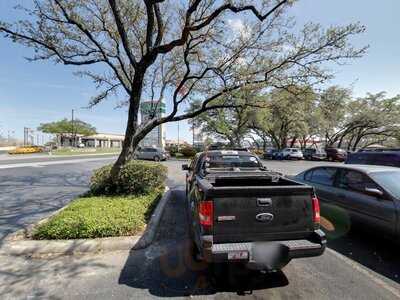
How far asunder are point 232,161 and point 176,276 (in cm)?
331

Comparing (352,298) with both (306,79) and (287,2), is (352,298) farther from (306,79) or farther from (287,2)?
(287,2)

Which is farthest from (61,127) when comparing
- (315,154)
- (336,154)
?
(336,154)

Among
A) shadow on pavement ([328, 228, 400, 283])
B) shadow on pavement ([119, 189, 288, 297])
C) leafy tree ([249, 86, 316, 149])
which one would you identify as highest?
→ leafy tree ([249, 86, 316, 149])

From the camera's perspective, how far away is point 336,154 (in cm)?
3020

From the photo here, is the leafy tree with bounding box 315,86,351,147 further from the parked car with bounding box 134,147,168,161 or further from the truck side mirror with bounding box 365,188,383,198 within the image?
the truck side mirror with bounding box 365,188,383,198

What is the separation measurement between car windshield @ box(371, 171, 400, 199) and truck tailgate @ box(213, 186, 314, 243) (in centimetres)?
212

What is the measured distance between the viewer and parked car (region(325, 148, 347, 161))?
2975 centimetres

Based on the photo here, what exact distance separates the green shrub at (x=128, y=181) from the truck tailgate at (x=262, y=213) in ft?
16.7

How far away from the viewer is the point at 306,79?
8.48 m

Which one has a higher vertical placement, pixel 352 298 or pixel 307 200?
pixel 307 200

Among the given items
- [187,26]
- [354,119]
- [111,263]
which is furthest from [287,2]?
[354,119]

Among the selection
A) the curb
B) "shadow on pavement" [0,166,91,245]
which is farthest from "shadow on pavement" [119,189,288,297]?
"shadow on pavement" [0,166,91,245]

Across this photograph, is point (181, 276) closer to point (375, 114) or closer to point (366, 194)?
point (366, 194)

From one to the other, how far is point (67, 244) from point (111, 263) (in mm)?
1010
